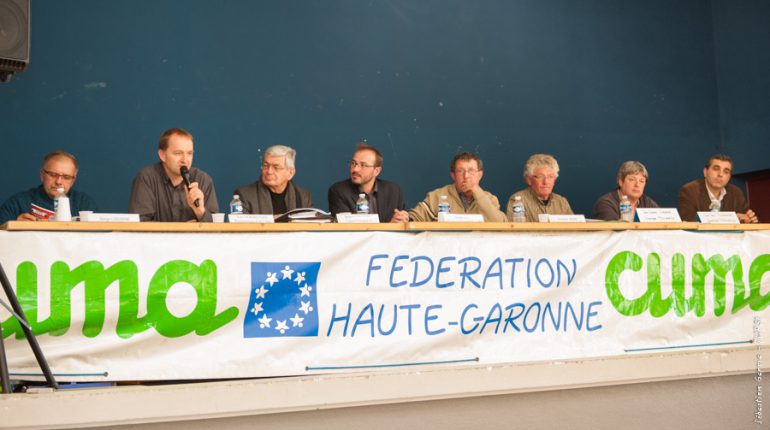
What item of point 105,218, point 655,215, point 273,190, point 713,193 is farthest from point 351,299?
point 713,193

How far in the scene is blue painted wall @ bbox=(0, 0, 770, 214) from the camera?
4.36 m

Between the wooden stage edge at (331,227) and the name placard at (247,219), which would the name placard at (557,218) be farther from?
the name placard at (247,219)

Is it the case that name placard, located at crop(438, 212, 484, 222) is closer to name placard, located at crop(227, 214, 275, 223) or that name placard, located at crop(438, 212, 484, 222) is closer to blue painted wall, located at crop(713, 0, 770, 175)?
name placard, located at crop(227, 214, 275, 223)

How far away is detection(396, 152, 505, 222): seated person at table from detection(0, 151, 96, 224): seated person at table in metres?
1.70

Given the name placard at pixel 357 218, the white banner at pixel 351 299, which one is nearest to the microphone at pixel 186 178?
the white banner at pixel 351 299

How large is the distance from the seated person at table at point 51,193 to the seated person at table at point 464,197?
1695 millimetres

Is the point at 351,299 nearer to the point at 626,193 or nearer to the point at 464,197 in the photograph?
the point at 464,197

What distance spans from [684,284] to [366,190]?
169 cm

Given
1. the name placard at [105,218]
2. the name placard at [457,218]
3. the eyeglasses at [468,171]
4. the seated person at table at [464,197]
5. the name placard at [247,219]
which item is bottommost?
the name placard at [457,218]

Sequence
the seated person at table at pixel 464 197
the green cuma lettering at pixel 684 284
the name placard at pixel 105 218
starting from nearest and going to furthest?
the name placard at pixel 105 218
the green cuma lettering at pixel 684 284
the seated person at table at pixel 464 197

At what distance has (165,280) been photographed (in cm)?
260

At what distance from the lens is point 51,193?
3.64m

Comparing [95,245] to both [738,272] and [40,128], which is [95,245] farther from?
[738,272]

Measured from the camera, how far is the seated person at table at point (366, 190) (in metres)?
4.02
